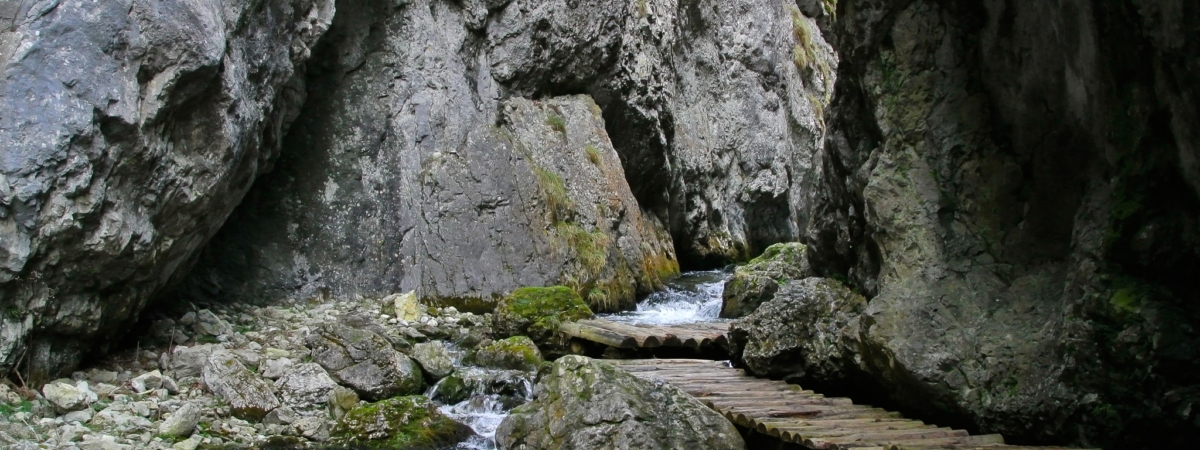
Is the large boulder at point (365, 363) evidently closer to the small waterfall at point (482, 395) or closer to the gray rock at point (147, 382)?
the small waterfall at point (482, 395)

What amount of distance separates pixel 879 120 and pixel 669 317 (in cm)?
778

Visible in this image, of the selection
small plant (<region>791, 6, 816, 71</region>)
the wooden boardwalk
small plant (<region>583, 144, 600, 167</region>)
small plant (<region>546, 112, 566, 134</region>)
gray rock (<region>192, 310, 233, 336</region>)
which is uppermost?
small plant (<region>791, 6, 816, 71</region>)

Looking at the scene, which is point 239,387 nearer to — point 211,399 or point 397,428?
point 211,399

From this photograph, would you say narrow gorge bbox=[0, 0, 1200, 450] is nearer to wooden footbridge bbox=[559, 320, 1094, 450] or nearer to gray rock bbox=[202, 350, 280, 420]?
gray rock bbox=[202, 350, 280, 420]

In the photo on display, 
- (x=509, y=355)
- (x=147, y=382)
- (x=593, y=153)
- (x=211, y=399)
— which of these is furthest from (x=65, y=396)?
(x=593, y=153)

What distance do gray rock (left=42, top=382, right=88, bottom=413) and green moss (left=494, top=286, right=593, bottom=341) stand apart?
204 inches

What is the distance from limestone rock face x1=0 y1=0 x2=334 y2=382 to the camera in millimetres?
7086

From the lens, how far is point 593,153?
17.8m

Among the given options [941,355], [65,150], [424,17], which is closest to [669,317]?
[424,17]

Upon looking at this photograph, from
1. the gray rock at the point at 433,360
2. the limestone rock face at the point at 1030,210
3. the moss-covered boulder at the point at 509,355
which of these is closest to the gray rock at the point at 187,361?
the gray rock at the point at 433,360

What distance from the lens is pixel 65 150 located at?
7250mm

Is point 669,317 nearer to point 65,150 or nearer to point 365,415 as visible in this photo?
point 365,415

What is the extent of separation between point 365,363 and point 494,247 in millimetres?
6274

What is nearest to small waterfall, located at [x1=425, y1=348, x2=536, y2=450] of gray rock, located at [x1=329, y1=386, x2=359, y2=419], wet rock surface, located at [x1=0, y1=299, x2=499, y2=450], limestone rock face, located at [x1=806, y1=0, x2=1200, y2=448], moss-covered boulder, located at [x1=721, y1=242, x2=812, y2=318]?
wet rock surface, located at [x1=0, y1=299, x2=499, y2=450]
